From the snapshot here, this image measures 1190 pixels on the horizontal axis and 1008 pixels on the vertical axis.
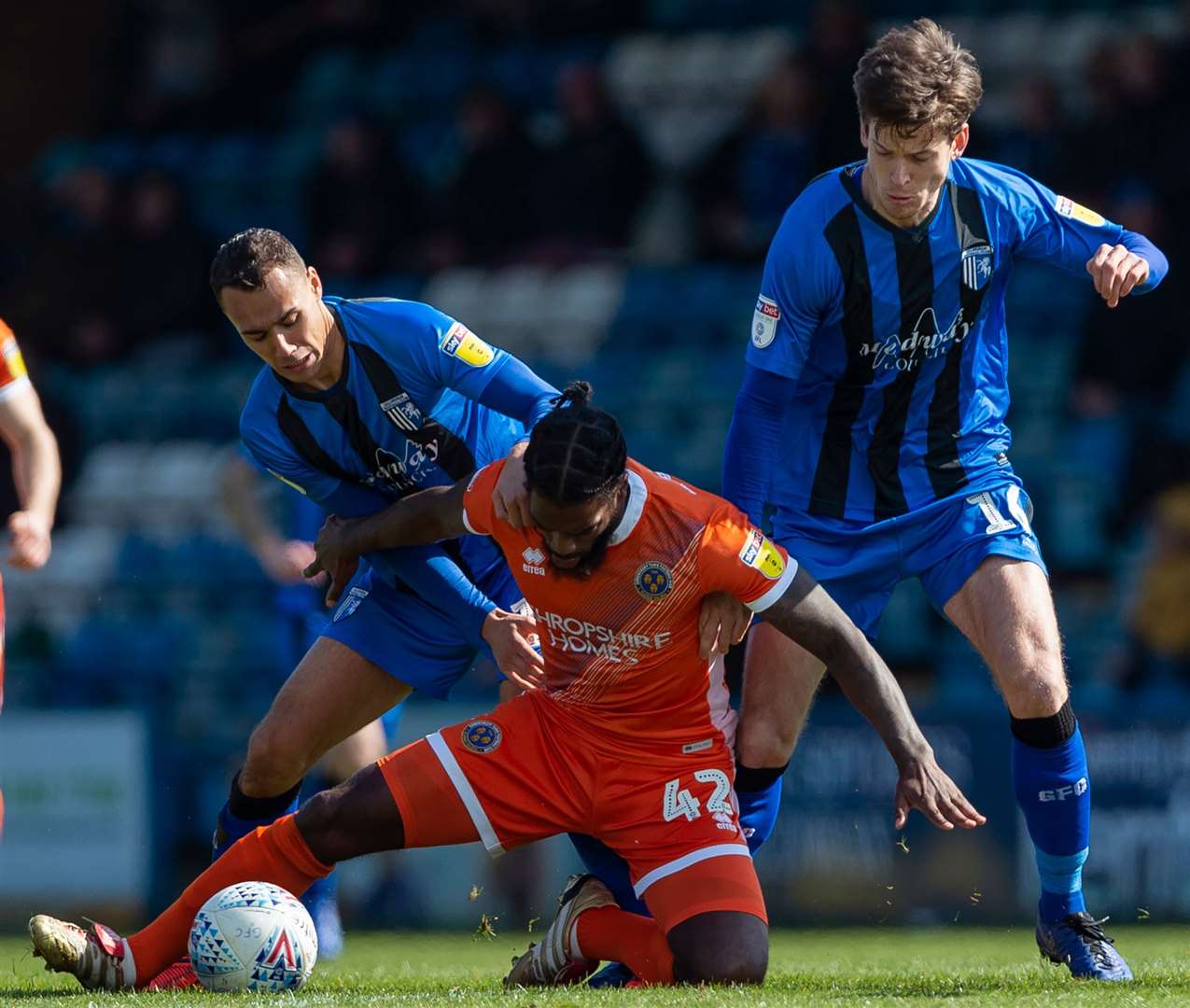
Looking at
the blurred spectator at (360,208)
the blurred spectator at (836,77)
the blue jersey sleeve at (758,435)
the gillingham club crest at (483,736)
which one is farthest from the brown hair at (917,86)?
the blurred spectator at (360,208)

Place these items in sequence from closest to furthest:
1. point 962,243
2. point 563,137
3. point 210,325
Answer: point 962,243, point 563,137, point 210,325

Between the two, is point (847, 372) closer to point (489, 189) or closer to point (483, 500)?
point (483, 500)

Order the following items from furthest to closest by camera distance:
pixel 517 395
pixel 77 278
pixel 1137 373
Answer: pixel 77 278
pixel 1137 373
pixel 517 395

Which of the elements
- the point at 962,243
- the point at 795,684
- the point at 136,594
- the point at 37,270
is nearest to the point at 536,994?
the point at 795,684

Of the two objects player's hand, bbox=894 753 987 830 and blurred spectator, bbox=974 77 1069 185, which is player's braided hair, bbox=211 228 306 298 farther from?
blurred spectator, bbox=974 77 1069 185

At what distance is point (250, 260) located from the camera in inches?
205

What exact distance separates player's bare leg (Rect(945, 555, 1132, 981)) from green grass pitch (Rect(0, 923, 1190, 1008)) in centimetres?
12

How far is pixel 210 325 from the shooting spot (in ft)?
43.0

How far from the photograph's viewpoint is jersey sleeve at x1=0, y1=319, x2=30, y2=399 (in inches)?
210

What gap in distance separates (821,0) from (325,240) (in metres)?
3.51

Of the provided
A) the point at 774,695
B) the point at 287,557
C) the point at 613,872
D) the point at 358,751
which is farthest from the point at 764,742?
the point at 358,751

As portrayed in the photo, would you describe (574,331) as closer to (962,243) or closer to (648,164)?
(648,164)

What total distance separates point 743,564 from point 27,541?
1.80 meters

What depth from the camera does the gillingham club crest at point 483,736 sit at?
16.8 feet
